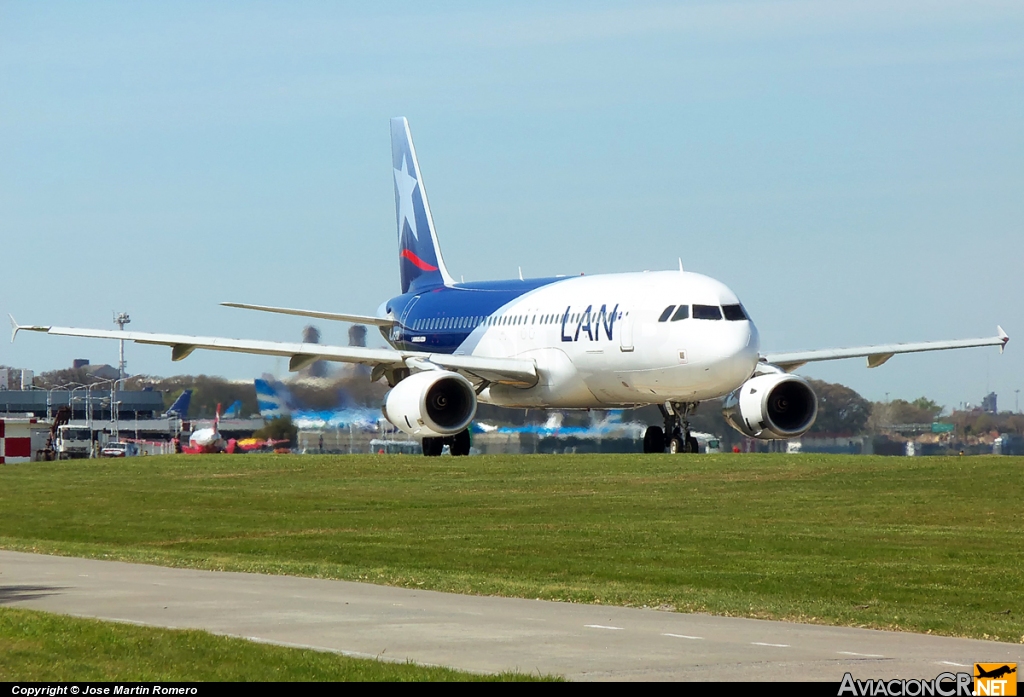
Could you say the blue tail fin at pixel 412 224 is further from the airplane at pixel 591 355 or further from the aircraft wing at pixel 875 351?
the aircraft wing at pixel 875 351

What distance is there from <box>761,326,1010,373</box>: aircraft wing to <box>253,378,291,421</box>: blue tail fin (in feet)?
47.7

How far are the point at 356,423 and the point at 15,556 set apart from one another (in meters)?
26.6

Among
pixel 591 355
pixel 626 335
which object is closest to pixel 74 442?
pixel 591 355

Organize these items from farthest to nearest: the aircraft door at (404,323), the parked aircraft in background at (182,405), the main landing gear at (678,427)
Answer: the parked aircraft in background at (182,405)
the aircraft door at (404,323)
the main landing gear at (678,427)

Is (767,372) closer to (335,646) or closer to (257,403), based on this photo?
(257,403)

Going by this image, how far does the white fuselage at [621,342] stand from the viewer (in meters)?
35.2

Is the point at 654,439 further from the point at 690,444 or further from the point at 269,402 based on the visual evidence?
the point at 269,402

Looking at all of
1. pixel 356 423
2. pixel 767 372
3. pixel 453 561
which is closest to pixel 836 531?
pixel 453 561

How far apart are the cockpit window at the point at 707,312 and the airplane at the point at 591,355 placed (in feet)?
0.07

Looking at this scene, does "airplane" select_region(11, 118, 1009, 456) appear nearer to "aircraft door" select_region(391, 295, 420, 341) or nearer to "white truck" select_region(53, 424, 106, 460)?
"aircraft door" select_region(391, 295, 420, 341)

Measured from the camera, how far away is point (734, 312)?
3547 centimetres

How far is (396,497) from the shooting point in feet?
95.9

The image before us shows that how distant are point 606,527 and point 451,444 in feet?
56.6

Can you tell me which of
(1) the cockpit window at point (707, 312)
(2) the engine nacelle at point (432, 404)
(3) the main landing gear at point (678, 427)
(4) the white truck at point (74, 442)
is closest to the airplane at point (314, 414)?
(2) the engine nacelle at point (432, 404)
